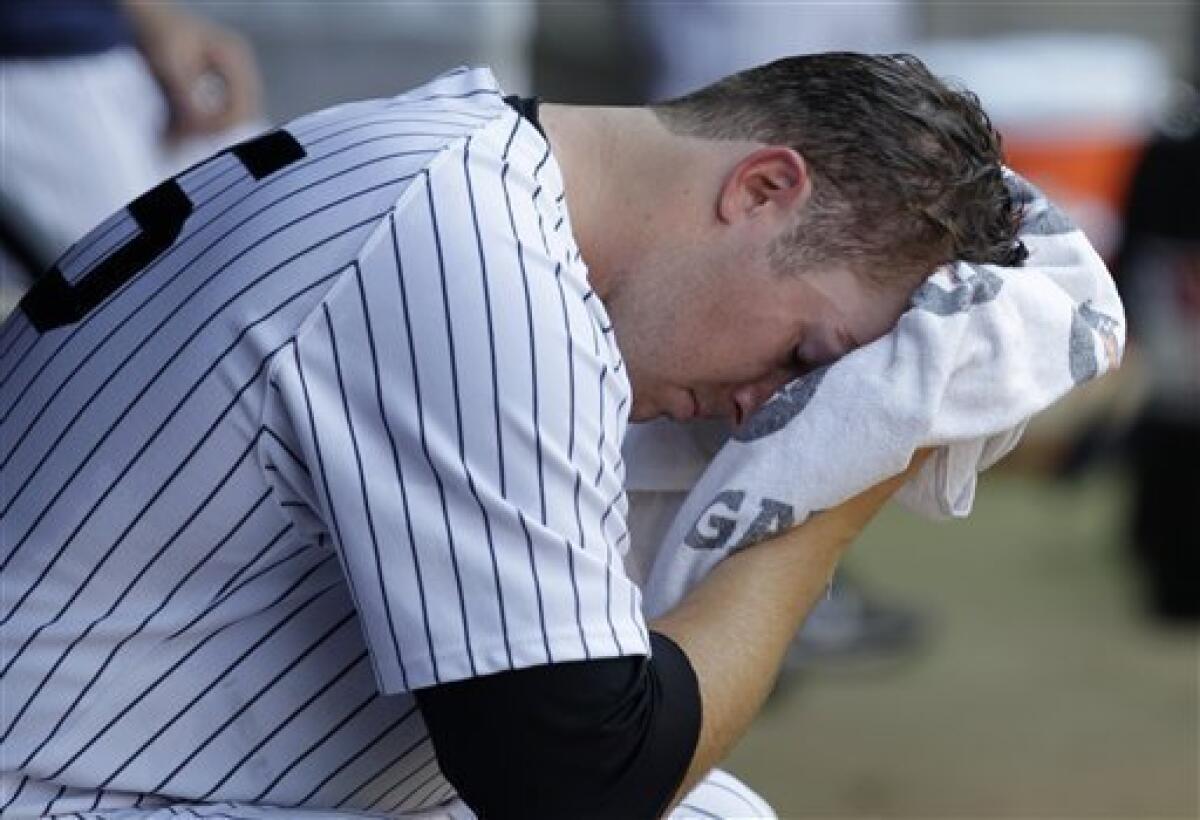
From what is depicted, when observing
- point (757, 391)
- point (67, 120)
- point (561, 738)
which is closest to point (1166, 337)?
point (67, 120)

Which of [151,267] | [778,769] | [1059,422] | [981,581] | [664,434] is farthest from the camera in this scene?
[1059,422]

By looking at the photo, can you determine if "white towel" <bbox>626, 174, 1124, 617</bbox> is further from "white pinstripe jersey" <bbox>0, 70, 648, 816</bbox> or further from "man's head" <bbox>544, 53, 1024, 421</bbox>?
"white pinstripe jersey" <bbox>0, 70, 648, 816</bbox>

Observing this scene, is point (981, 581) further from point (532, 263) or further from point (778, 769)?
point (532, 263)

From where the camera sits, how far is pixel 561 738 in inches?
72.1

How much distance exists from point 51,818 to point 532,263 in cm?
65

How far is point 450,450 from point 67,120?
1852mm

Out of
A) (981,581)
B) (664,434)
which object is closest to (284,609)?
(664,434)

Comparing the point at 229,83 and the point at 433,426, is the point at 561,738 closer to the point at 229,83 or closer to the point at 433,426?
the point at 433,426

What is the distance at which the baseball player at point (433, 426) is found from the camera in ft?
5.96

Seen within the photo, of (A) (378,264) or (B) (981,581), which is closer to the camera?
(A) (378,264)

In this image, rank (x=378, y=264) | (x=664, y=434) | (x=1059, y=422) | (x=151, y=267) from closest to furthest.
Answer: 1. (x=378, y=264)
2. (x=151, y=267)
3. (x=664, y=434)
4. (x=1059, y=422)

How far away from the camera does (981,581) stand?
573 cm

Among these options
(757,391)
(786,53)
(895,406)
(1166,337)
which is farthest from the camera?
(1166,337)

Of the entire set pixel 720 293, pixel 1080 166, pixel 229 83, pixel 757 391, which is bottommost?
pixel 1080 166
